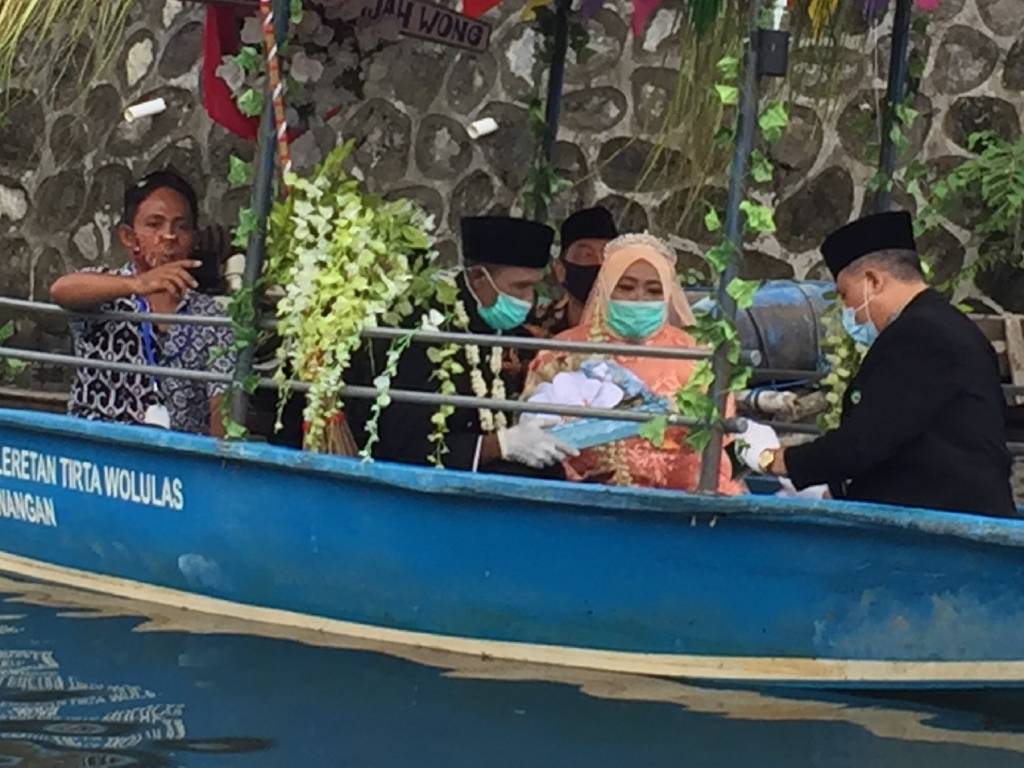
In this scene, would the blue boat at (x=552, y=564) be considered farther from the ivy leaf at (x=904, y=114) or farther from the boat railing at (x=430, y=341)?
the ivy leaf at (x=904, y=114)

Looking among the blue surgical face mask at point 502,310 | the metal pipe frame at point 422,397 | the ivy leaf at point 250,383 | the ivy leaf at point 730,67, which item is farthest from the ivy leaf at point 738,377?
the ivy leaf at point 250,383

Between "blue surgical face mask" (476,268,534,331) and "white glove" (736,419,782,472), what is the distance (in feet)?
2.89

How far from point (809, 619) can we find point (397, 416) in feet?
4.58

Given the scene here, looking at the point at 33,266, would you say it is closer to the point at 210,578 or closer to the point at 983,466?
the point at 210,578

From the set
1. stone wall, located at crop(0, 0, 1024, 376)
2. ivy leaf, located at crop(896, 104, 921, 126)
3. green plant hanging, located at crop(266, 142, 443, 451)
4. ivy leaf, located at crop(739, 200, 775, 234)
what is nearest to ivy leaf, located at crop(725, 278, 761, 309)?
ivy leaf, located at crop(739, 200, 775, 234)

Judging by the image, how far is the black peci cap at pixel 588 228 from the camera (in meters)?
7.71

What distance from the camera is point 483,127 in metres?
10.8

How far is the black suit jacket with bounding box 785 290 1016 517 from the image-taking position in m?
5.41

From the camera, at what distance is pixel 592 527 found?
554 centimetres

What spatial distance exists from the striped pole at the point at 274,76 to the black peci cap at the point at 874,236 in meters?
1.64

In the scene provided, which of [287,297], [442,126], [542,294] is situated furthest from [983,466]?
[442,126]

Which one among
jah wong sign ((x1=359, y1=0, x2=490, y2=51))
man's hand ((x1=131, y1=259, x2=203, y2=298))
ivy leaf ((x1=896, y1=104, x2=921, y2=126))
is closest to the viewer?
man's hand ((x1=131, y1=259, x2=203, y2=298))

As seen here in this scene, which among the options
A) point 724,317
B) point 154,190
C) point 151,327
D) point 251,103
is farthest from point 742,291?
point 154,190

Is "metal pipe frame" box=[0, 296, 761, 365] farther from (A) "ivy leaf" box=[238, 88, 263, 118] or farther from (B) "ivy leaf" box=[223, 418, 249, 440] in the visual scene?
(A) "ivy leaf" box=[238, 88, 263, 118]
